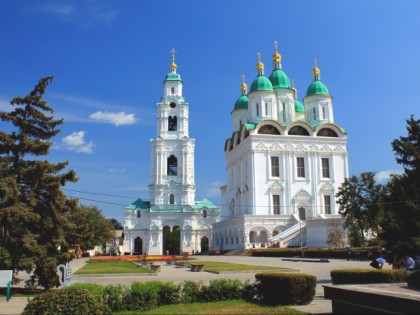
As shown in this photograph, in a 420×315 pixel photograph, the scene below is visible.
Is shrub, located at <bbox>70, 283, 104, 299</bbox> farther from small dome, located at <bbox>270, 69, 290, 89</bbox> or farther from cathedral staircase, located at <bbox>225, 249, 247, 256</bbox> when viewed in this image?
small dome, located at <bbox>270, 69, 290, 89</bbox>

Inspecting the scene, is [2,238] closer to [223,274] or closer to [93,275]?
[93,275]

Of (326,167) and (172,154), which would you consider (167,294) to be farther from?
(172,154)

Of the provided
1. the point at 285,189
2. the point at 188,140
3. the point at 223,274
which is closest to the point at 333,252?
the point at 223,274

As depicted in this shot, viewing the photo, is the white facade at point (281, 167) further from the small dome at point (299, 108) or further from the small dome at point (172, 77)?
the small dome at point (172, 77)

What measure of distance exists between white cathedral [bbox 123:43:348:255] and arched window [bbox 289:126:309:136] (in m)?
0.14

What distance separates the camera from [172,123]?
262 ft

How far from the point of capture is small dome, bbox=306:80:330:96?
221ft

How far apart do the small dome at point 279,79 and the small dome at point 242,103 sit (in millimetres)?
7587

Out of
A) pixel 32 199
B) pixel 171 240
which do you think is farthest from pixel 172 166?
pixel 32 199

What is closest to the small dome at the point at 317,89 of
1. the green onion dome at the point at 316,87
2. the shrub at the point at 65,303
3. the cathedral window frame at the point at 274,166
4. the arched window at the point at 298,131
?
the green onion dome at the point at 316,87

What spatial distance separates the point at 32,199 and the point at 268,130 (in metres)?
46.5

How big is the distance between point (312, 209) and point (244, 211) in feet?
29.4

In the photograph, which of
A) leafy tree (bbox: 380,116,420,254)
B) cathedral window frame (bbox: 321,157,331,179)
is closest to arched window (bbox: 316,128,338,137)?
cathedral window frame (bbox: 321,157,331,179)

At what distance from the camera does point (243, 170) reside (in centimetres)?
6381
